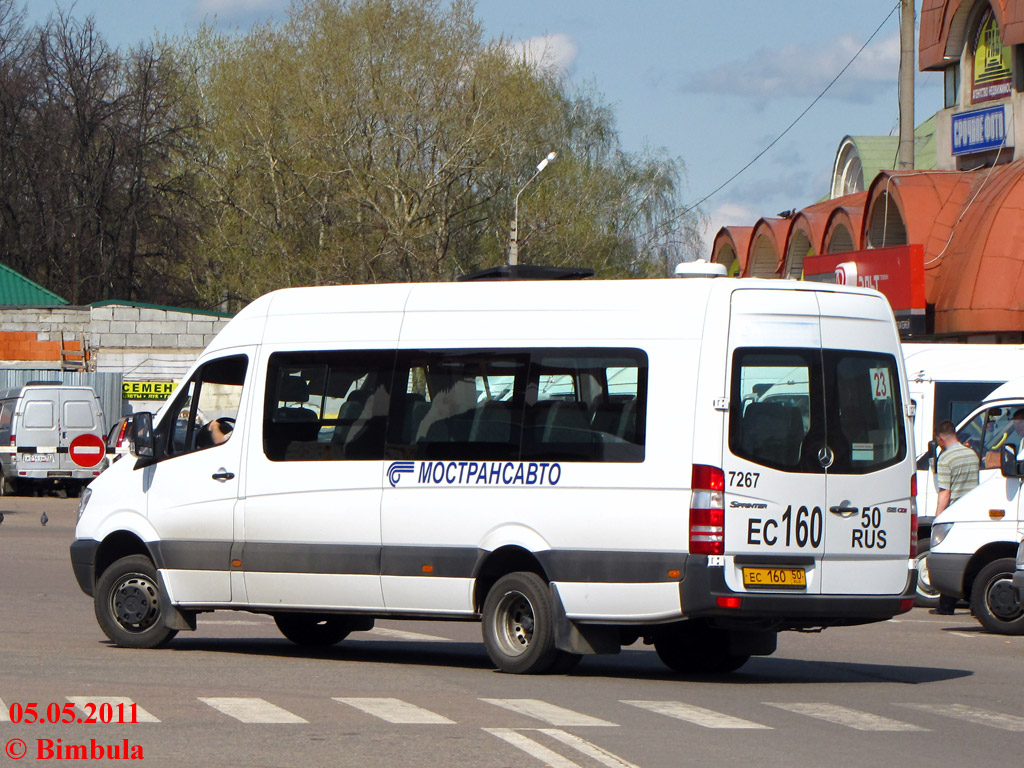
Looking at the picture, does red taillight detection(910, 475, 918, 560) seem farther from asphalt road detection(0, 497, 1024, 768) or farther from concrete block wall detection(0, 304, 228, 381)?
concrete block wall detection(0, 304, 228, 381)

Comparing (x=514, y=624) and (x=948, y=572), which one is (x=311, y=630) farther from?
(x=948, y=572)

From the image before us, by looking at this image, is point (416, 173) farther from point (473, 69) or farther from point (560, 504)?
point (560, 504)

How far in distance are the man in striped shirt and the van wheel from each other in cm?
829

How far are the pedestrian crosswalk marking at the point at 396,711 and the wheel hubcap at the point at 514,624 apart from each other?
134 cm

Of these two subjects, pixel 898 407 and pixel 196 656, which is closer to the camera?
pixel 898 407

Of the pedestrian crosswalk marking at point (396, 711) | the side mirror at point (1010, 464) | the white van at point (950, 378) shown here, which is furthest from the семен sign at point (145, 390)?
the pedestrian crosswalk marking at point (396, 711)

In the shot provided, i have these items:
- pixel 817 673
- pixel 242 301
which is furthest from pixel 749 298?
pixel 242 301

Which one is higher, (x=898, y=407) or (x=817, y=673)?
(x=898, y=407)

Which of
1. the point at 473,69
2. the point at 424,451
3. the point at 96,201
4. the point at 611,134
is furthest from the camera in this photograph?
the point at 611,134

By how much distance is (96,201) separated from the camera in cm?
5628

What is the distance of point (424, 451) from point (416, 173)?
36.1 meters

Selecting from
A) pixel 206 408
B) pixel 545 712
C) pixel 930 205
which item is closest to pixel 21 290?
pixel 930 205

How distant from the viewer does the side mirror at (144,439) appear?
464 inches

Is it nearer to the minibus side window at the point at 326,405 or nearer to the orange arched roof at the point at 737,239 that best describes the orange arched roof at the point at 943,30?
the orange arched roof at the point at 737,239
